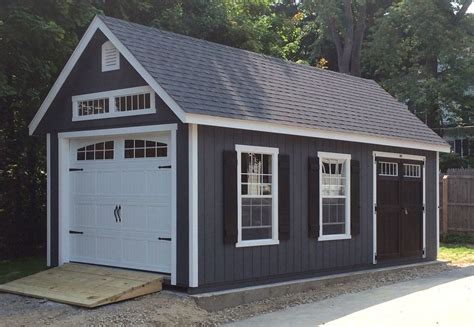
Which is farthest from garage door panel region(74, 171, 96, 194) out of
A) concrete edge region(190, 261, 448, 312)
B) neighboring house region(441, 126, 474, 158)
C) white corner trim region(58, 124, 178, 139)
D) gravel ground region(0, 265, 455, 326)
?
neighboring house region(441, 126, 474, 158)

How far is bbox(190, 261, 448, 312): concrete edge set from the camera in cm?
930

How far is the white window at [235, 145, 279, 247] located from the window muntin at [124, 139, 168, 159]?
1206mm

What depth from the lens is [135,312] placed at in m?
8.50

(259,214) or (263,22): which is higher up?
(263,22)

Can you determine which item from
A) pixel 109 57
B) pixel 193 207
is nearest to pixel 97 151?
pixel 109 57

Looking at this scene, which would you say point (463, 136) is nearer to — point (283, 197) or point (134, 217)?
point (283, 197)

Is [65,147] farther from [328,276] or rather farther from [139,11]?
[139,11]

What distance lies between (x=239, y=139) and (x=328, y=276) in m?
3.43

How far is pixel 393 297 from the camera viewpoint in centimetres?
1041

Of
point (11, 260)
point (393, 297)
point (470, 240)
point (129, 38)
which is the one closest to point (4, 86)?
point (129, 38)

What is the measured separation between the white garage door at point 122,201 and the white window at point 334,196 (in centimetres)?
325

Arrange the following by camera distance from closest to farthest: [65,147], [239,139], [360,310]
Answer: [360,310] → [239,139] → [65,147]

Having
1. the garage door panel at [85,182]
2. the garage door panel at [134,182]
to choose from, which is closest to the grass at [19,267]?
the garage door panel at [85,182]

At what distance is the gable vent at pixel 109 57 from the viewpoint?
34.4ft
